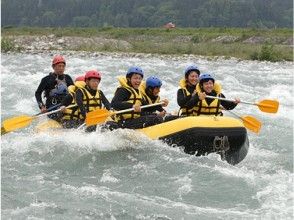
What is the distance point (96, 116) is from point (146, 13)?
97.0m

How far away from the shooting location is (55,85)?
9891 mm

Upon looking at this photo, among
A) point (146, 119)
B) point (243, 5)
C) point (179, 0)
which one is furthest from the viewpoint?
Answer: point (179, 0)

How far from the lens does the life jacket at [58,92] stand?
31.9ft

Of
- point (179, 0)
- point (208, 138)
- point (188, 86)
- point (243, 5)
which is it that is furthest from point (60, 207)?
point (179, 0)

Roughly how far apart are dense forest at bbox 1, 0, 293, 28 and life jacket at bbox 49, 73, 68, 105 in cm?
7614

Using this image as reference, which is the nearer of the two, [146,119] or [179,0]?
[146,119]

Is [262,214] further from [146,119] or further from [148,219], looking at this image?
[146,119]

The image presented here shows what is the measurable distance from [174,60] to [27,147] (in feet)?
56.8

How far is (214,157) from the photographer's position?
7.88m

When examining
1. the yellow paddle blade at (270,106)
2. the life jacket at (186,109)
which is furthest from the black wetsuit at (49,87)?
the yellow paddle blade at (270,106)

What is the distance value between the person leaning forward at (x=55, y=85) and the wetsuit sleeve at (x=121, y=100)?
1.35m

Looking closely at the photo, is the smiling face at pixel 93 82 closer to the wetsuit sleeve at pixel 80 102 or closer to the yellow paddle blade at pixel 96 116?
the wetsuit sleeve at pixel 80 102

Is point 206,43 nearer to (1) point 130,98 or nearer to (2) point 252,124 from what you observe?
(2) point 252,124

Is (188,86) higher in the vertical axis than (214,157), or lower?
higher
